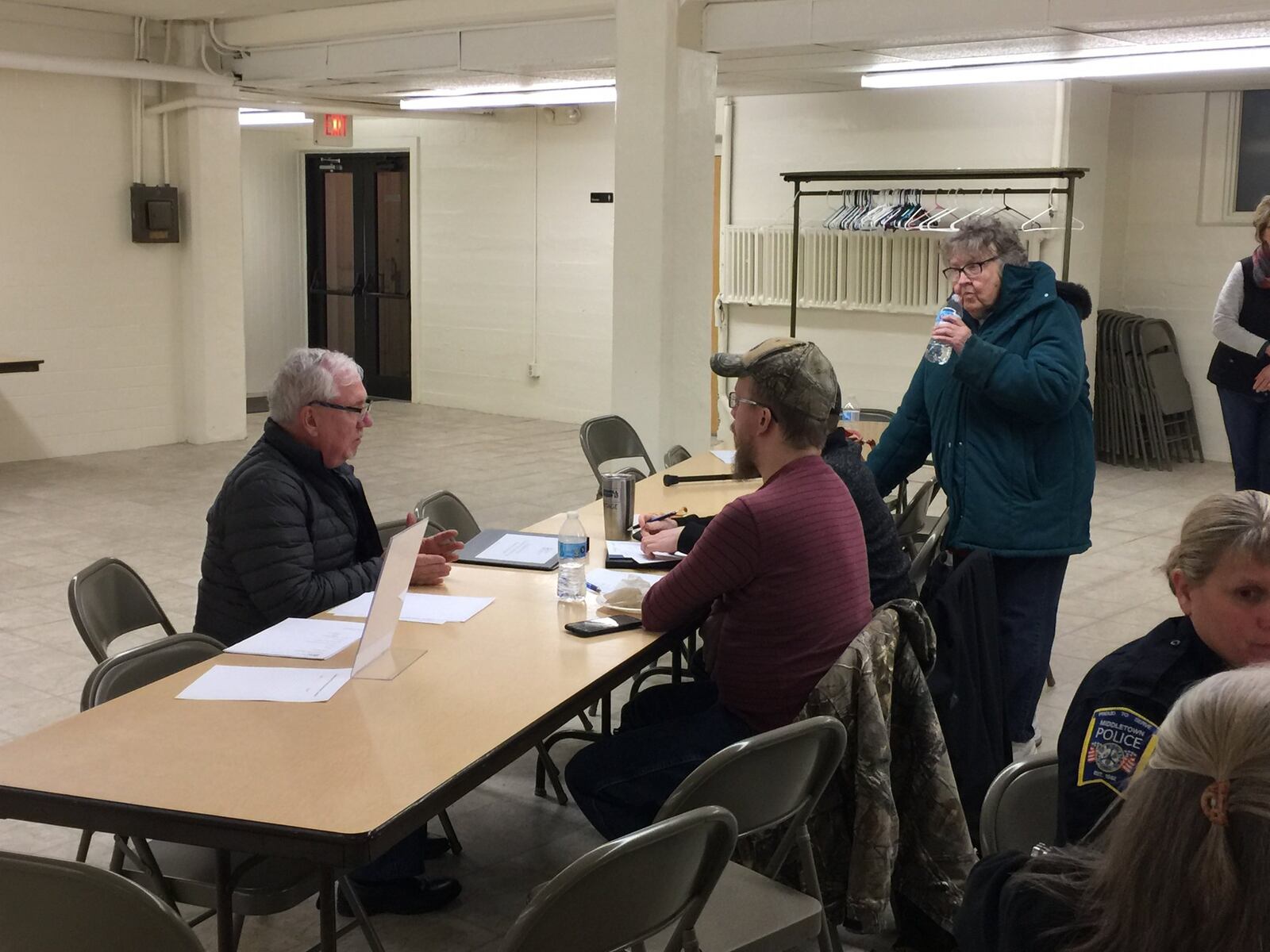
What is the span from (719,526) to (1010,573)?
151cm

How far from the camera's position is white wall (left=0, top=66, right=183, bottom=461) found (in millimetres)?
9320

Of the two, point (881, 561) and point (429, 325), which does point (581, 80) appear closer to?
point (429, 325)

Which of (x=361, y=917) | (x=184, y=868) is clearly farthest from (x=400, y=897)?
(x=184, y=868)

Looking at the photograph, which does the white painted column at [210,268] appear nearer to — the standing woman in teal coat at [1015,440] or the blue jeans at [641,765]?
the standing woman in teal coat at [1015,440]

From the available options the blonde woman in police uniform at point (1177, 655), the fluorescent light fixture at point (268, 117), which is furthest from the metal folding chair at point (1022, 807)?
the fluorescent light fixture at point (268, 117)

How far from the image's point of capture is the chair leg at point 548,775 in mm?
3881

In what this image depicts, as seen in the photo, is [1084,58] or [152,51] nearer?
[1084,58]

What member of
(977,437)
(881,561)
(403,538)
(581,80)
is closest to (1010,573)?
(977,437)

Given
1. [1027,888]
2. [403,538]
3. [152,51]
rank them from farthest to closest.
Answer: [152,51] → [403,538] → [1027,888]

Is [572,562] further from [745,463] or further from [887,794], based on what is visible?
[887,794]

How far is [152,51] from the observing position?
32.4 ft

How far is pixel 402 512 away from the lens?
7914 mm

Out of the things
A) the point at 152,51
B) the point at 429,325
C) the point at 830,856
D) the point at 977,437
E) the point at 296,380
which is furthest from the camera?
the point at 429,325

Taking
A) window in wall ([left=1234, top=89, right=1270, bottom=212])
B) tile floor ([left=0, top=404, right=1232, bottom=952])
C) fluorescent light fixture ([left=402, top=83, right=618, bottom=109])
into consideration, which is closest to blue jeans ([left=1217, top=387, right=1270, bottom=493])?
tile floor ([left=0, top=404, right=1232, bottom=952])
